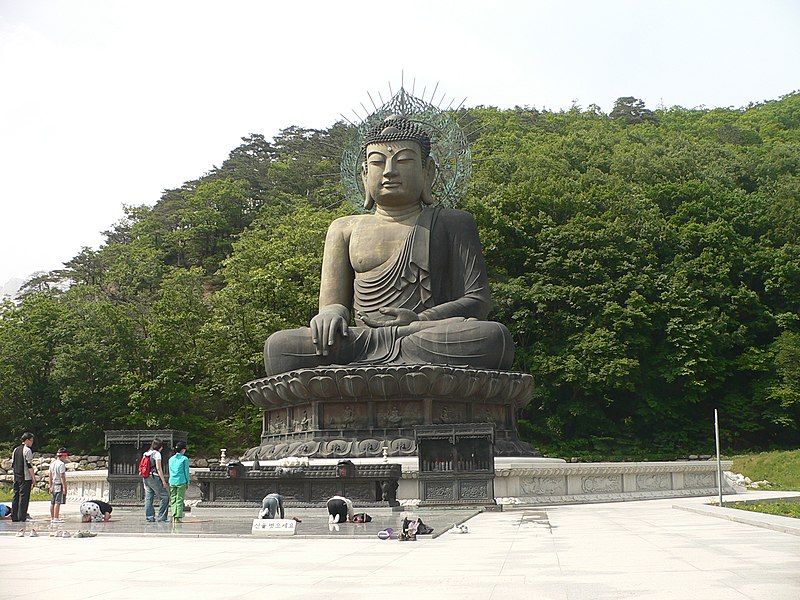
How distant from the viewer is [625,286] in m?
26.3

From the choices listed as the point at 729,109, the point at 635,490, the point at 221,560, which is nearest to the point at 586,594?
the point at 221,560

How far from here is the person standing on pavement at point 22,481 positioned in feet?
35.9

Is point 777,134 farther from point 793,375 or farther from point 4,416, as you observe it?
point 4,416

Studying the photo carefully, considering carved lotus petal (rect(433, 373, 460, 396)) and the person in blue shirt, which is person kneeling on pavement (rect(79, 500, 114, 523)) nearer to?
the person in blue shirt

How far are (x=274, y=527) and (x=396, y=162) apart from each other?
9794mm

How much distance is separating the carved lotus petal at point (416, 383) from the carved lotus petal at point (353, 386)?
0.64 metres

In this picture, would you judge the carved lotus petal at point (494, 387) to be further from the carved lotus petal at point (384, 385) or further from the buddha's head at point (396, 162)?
the buddha's head at point (396, 162)

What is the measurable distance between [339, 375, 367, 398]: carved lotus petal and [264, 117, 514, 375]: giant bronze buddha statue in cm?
87

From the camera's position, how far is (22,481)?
36.3 ft

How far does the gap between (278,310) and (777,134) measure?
85.9ft

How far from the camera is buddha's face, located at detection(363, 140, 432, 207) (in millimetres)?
16844

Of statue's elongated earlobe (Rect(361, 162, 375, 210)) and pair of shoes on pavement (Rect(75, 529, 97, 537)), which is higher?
statue's elongated earlobe (Rect(361, 162, 375, 210))

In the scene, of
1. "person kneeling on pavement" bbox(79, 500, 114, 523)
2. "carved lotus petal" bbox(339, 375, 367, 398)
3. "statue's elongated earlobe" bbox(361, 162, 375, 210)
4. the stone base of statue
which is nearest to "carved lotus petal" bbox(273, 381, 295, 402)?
the stone base of statue

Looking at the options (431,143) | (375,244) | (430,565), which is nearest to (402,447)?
(375,244)
